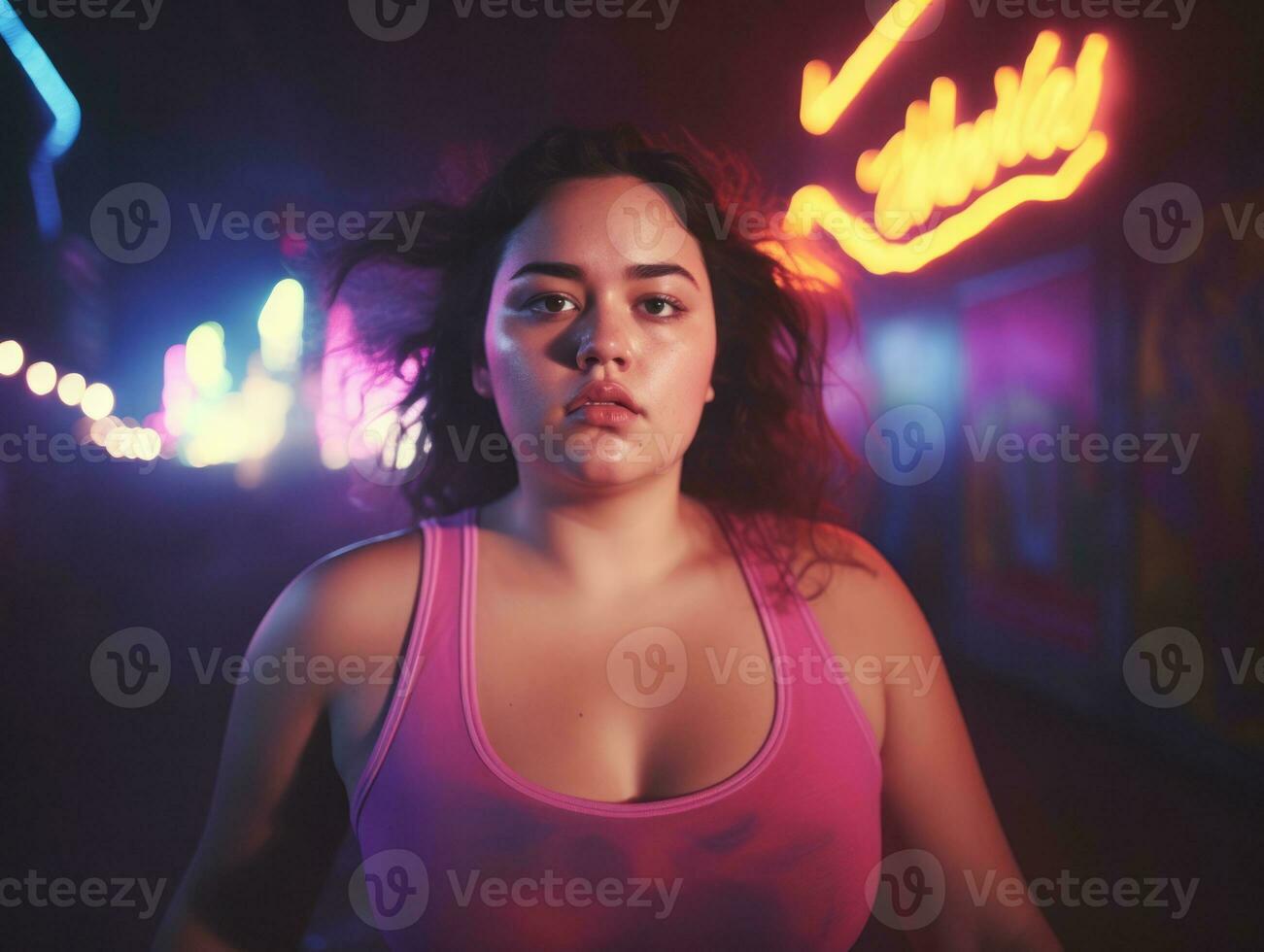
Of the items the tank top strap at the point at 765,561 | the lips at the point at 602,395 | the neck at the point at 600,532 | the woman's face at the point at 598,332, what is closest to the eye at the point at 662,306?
the woman's face at the point at 598,332

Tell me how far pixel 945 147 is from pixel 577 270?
176 cm

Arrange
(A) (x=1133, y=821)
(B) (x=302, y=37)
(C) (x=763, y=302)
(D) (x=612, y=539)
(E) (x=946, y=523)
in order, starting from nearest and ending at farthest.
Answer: (D) (x=612, y=539), (C) (x=763, y=302), (B) (x=302, y=37), (A) (x=1133, y=821), (E) (x=946, y=523)

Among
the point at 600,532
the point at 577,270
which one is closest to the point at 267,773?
the point at 600,532

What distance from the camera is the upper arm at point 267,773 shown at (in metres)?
0.83

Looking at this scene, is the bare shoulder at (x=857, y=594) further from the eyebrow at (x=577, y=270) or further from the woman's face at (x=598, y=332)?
the eyebrow at (x=577, y=270)

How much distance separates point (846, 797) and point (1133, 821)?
4.23 feet

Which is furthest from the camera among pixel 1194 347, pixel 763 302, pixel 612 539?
pixel 1194 347

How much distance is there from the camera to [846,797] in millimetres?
803

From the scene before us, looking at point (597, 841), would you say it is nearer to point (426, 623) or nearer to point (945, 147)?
point (426, 623)

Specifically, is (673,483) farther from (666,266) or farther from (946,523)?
(946,523)

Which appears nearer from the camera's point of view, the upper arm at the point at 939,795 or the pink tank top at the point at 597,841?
the pink tank top at the point at 597,841

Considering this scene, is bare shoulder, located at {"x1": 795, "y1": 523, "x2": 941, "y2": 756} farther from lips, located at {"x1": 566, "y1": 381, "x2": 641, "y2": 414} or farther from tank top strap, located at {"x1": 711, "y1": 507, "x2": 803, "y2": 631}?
lips, located at {"x1": 566, "y1": 381, "x2": 641, "y2": 414}

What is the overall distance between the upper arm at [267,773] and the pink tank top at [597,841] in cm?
11

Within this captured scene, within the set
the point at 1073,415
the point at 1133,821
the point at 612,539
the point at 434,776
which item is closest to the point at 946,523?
the point at 1073,415
